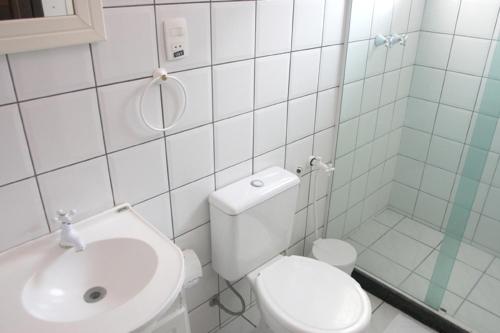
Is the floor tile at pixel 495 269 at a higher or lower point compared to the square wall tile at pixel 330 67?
lower

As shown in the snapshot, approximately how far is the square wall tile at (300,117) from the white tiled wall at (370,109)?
233 mm

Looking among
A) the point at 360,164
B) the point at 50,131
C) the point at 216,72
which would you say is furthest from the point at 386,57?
the point at 50,131

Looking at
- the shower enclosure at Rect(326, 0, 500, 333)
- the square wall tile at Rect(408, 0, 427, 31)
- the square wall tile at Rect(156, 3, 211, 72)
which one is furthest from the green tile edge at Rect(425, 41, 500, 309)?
the square wall tile at Rect(156, 3, 211, 72)

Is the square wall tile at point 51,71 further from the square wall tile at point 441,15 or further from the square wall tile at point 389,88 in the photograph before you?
the square wall tile at point 441,15

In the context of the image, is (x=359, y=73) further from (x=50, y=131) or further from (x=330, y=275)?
(x=50, y=131)

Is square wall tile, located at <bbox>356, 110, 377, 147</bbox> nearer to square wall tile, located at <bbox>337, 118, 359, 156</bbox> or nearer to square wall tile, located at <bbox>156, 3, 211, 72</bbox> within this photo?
square wall tile, located at <bbox>337, 118, 359, 156</bbox>

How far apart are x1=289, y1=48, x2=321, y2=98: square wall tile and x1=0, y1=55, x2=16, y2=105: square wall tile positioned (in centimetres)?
100

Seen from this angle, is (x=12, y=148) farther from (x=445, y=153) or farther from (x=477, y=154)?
(x=445, y=153)

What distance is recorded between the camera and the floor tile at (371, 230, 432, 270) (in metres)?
2.30

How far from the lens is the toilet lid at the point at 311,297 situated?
1.37 m

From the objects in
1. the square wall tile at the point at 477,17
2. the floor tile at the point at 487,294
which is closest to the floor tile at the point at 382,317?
the floor tile at the point at 487,294

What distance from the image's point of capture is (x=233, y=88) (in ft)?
4.69

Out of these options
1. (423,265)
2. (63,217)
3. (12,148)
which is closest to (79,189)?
(63,217)

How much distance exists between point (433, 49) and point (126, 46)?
5.85 feet
